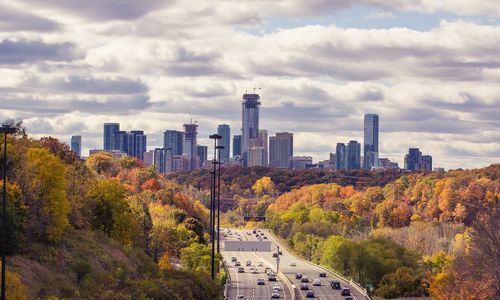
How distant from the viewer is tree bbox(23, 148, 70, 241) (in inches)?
2522

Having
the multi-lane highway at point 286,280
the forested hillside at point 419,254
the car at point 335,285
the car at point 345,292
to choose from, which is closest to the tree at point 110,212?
the multi-lane highway at point 286,280

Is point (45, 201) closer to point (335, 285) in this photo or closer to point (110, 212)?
point (110, 212)

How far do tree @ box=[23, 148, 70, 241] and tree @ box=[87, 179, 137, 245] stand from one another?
1325 centimetres

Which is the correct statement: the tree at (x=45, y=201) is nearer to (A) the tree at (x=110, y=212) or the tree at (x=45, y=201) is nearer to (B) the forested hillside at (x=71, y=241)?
(B) the forested hillside at (x=71, y=241)

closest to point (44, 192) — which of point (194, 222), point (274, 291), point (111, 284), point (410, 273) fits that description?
point (111, 284)

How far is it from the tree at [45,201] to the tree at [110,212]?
522 inches

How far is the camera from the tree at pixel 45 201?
6406cm

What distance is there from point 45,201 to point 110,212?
16.7m

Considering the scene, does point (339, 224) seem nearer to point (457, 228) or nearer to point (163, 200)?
point (457, 228)

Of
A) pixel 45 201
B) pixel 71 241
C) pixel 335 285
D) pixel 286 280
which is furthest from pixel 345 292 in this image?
pixel 45 201

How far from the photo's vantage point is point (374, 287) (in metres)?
114

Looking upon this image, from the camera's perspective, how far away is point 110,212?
3214 inches

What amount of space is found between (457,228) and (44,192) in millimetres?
126399

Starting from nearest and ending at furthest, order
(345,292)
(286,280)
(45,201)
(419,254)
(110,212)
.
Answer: (45,201)
(110,212)
(345,292)
(286,280)
(419,254)
